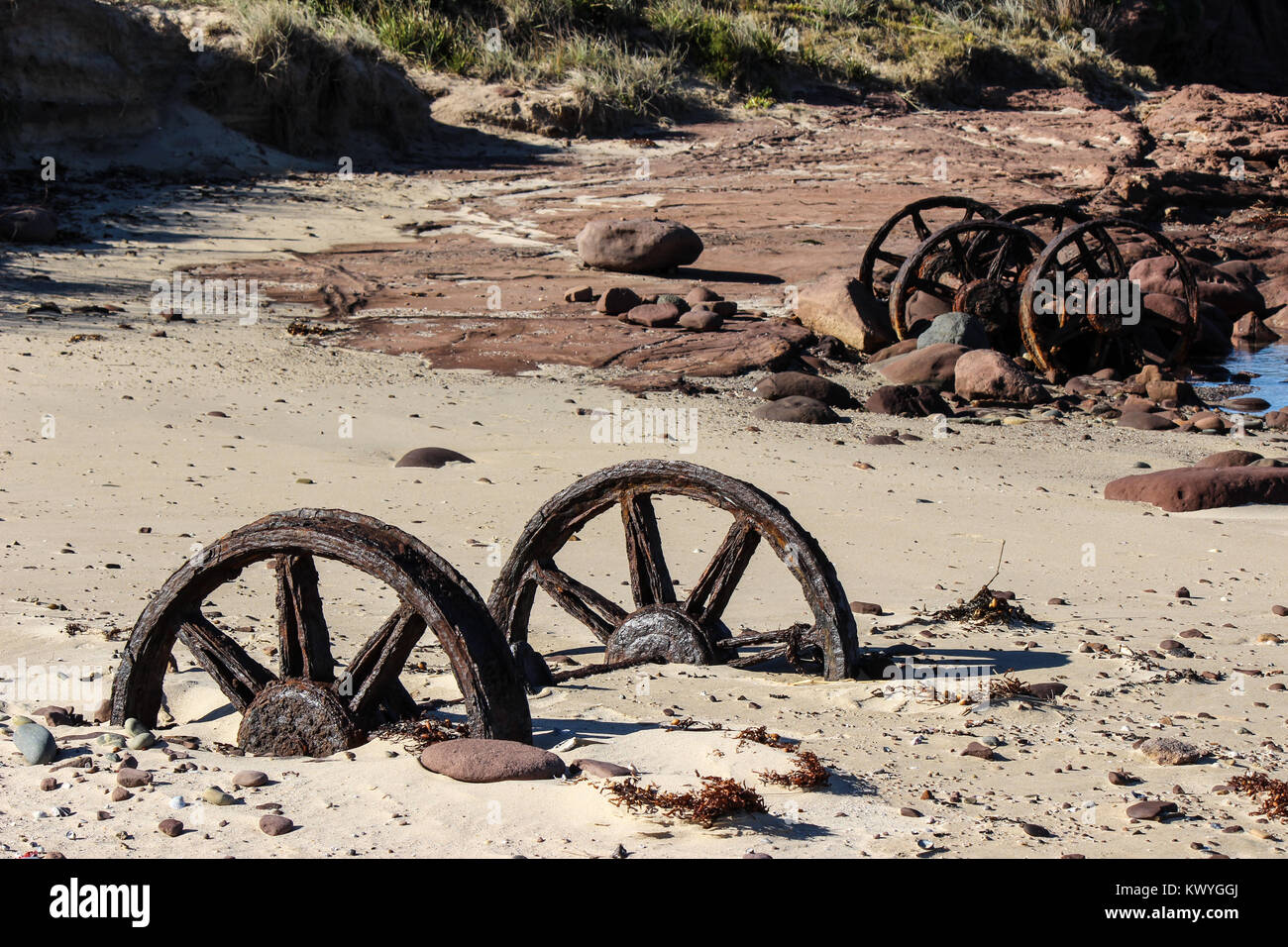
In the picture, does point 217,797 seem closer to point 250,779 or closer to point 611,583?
point 250,779

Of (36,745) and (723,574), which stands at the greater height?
(723,574)

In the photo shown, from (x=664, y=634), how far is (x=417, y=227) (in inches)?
510

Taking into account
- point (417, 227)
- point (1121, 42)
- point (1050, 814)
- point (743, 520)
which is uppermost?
point (1121, 42)

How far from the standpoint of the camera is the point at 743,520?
4.41 meters

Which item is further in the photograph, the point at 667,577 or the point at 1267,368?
the point at 1267,368

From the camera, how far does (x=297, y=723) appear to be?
140 inches

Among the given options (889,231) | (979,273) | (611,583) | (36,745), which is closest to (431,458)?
(611,583)

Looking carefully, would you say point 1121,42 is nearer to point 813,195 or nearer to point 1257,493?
point 813,195

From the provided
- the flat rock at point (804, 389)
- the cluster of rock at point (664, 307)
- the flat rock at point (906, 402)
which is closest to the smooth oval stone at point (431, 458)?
the flat rock at point (804, 389)

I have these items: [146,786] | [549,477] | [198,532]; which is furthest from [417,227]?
[146,786]

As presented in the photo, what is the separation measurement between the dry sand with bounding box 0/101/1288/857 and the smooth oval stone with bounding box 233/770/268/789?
0.04 meters

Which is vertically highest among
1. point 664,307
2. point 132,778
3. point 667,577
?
point 664,307

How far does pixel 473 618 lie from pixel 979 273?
11134 millimetres

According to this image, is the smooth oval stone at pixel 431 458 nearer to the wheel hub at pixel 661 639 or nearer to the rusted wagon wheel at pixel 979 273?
the wheel hub at pixel 661 639
